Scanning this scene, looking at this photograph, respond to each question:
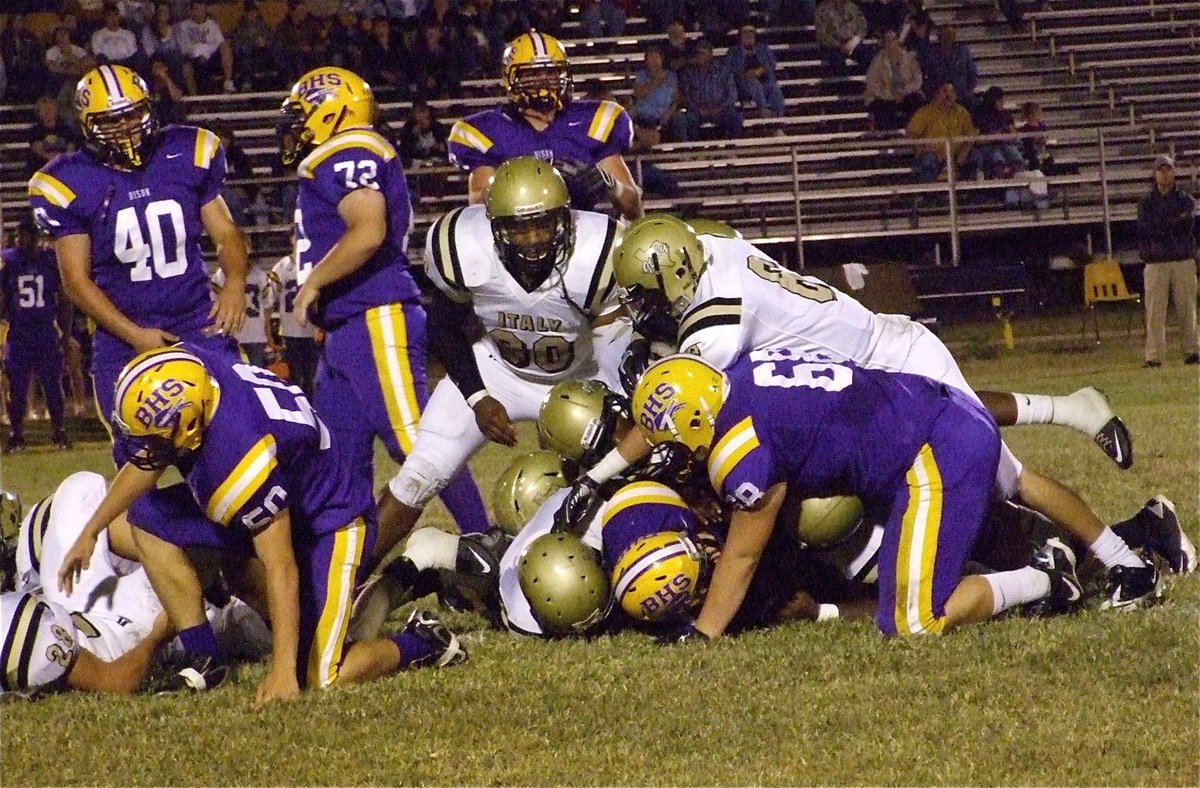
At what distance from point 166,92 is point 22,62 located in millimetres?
1695

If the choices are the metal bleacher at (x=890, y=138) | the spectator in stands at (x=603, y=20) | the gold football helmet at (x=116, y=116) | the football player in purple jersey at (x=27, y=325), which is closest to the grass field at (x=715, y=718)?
the gold football helmet at (x=116, y=116)

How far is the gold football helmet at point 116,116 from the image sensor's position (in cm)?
570

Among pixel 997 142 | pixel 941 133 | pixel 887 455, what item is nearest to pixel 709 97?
pixel 941 133

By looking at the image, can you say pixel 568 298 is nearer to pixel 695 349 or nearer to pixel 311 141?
pixel 695 349

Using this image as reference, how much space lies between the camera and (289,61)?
54.7 ft

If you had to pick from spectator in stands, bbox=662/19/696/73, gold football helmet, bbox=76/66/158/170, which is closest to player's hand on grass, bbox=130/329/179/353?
gold football helmet, bbox=76/66/158/170

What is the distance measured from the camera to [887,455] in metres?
4.85

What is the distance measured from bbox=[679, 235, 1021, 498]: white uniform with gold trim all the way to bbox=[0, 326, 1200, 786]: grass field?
2.72 feet

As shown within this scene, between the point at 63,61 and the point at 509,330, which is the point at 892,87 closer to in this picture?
the point at 63,61

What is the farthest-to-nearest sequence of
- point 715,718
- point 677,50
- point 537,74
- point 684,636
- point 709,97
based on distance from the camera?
point 677,50, point 709,97, point 537,74, point 684,636, point 715,718

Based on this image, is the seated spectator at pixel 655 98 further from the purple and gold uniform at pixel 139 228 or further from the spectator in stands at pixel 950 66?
the purple and gold uniform at pixel 139 228

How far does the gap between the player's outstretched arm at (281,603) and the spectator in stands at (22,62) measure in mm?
13034

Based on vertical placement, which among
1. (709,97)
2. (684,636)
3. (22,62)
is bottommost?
(684,636)

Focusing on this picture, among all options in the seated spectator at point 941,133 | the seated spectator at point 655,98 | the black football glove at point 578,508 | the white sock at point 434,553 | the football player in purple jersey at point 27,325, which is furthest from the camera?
the seated spectator at point 941,133
